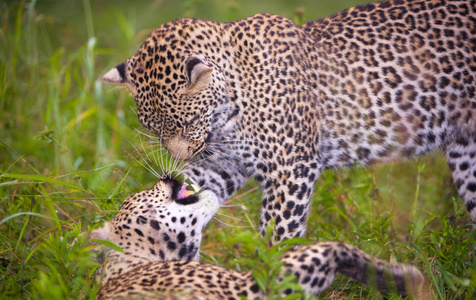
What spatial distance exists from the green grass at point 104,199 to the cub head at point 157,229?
0.22 meters

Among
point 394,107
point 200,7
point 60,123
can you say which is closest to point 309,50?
point 394,107

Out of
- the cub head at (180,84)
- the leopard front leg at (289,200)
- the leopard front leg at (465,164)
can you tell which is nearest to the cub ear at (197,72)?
the cub head at (180,84)

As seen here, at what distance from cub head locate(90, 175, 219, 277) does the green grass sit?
221 mm

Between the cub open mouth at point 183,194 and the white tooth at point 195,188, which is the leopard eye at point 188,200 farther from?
the white tooth at point 195,188

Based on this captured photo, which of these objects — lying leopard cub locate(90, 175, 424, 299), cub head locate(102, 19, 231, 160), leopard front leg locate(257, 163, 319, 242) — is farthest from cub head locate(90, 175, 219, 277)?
leopard front leg locate(257, 163, 319, 242)

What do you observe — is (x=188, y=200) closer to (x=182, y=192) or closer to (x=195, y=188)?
(x=182, y=192)

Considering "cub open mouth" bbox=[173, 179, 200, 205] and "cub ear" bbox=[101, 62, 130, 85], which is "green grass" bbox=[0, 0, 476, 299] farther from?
"cub ear" bbox=[101, 62, 130, 85]

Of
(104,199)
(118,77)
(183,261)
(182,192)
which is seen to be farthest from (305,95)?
(104,199)

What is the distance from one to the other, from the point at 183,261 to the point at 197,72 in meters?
1.58

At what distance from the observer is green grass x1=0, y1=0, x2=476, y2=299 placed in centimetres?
481

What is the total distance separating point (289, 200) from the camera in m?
5.28

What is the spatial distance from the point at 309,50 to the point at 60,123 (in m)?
3.59

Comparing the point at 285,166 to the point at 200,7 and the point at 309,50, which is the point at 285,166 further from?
the point at 200,7

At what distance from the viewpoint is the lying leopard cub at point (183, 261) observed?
434cm
